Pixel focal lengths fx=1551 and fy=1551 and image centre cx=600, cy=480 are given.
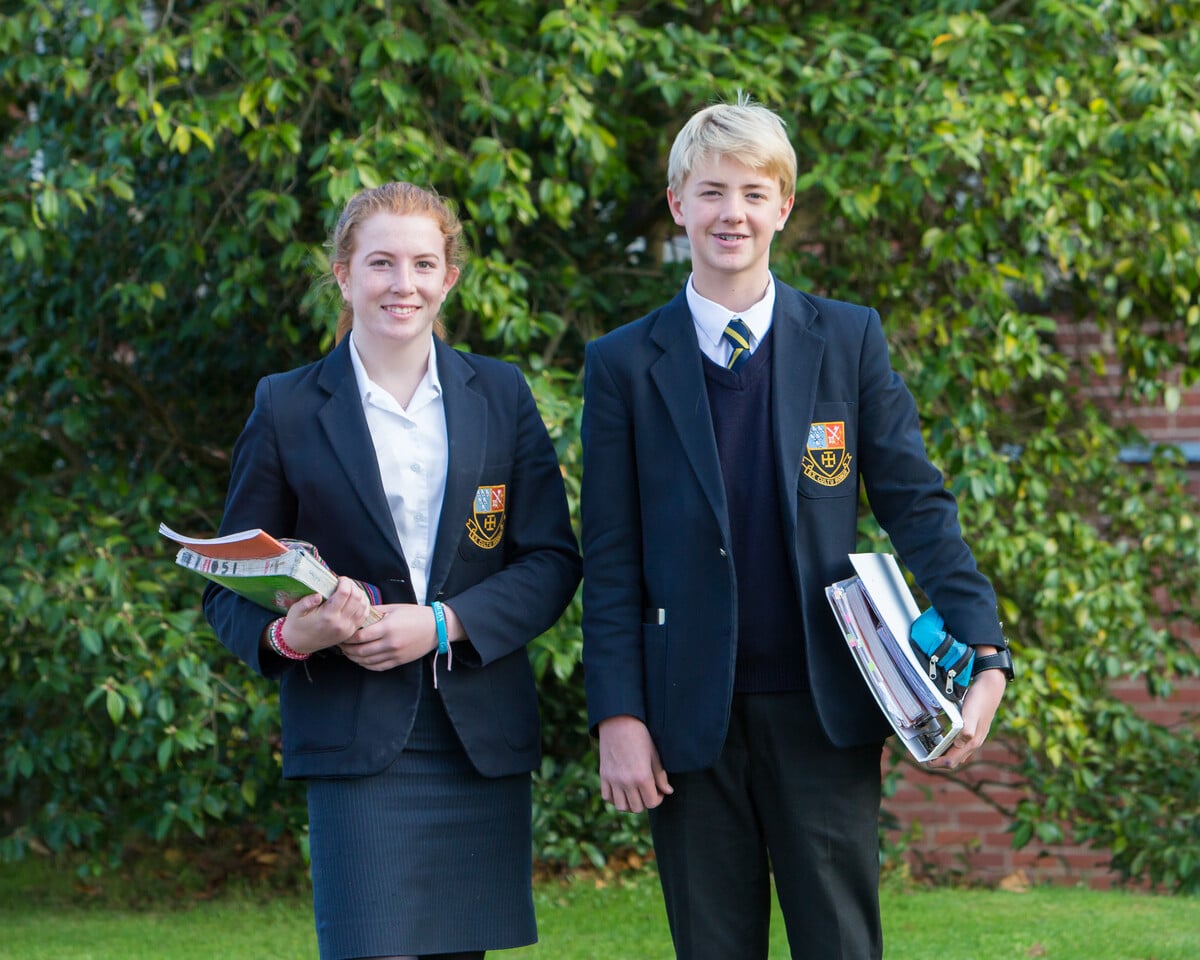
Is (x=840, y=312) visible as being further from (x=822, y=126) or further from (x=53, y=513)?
(x=53, y=513)

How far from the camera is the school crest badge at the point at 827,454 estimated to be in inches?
109

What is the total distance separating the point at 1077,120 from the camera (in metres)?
5.06

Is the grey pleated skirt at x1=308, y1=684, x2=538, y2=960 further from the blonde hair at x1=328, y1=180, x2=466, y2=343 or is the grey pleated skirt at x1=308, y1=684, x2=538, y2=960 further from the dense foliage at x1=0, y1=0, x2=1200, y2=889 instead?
the dense foliage at x1=0, y1=0, x2=1200, y2=889

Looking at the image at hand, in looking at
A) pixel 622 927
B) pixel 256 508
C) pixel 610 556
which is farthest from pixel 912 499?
pixel 622 927

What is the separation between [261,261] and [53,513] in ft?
3.92

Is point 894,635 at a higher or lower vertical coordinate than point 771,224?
lower

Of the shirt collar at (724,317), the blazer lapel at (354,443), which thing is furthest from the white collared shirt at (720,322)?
the blazer lapel at (354,443)

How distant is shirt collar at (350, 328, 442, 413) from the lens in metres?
2.94

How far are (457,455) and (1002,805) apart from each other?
4638 millimetres

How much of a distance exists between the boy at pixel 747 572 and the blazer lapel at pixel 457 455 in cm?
22

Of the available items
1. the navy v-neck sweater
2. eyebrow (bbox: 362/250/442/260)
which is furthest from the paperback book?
the navy v-neck sweater

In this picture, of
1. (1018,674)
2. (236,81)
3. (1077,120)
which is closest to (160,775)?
(236,81)

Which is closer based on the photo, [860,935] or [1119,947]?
[860,935]

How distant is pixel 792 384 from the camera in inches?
110
